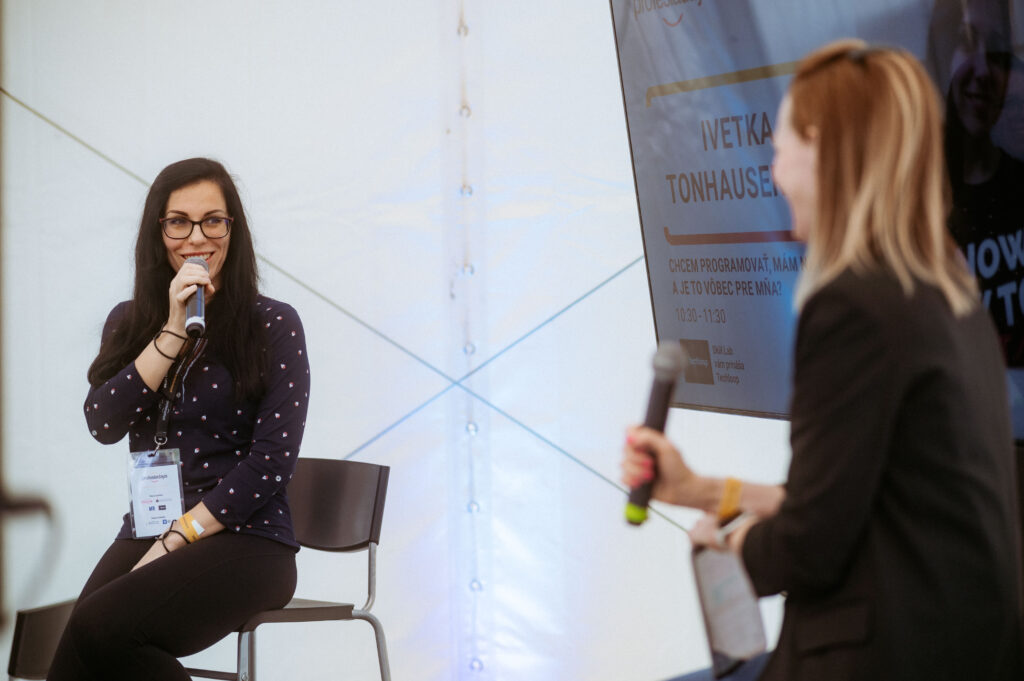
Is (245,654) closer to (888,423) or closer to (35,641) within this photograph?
(35,641)

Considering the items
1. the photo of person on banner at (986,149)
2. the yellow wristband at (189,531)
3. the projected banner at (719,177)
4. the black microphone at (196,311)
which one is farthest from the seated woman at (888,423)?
the yellow wristband at (189,531)

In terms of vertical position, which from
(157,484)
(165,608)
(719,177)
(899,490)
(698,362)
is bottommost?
(165,608)

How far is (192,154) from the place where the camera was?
284 cm

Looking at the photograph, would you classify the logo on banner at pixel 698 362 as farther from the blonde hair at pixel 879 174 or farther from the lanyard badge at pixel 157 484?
the blonde hair at pixel 879 174

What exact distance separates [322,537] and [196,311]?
0.76m

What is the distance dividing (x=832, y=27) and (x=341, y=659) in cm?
217

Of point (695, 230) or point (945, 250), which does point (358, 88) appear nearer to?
point (695, 230)

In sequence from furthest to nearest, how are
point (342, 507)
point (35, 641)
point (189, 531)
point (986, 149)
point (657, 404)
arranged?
point (342, 507) < point (35, 641) < point (189, 531) < point (986, 149) < point (657, 404)

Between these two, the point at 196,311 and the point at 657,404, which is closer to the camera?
Result: the point at 657,404

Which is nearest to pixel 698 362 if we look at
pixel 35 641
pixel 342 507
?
pixel 342 507

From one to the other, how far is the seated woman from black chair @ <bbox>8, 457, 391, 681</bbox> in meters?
1.35

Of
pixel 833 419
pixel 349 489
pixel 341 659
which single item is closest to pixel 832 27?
pixel 833 419

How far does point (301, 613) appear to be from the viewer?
2.05 m

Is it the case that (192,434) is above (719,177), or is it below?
below
